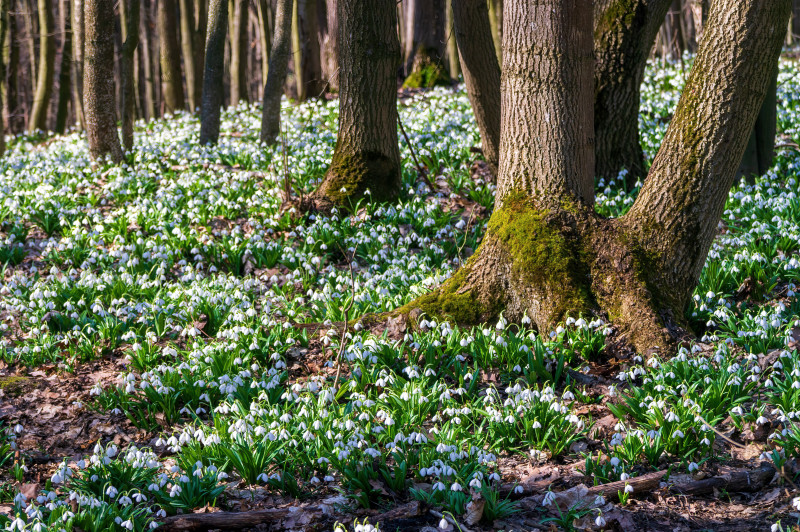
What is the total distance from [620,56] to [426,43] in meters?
7.86

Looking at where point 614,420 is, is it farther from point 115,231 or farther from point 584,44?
point 115,231

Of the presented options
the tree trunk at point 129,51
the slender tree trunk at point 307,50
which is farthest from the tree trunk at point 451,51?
the tree trunk at point 129,51

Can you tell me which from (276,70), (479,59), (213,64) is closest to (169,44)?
(213,64)

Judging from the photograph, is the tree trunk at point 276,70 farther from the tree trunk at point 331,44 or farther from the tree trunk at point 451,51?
the tree trunk at point 451,51

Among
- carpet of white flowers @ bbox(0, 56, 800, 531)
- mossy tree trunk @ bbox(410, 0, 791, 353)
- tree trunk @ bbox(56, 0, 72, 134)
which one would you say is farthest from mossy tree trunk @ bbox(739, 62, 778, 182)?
tree trunk @ bbox(56, 0, 72, 134)

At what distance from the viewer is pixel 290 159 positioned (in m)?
9.34

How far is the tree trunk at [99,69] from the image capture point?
28.7ft

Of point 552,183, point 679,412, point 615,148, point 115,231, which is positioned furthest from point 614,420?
point 115,231

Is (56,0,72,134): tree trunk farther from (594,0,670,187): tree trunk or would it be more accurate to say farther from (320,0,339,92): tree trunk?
(594,0,670,187): tree trunk

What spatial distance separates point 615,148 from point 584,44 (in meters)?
3.10

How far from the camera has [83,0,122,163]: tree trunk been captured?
8.74 m

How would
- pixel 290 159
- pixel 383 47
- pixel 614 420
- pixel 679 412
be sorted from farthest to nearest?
pixel 290 159
pixel 383 47
pixel 614 420
pixel 679 412

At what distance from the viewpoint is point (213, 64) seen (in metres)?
10.1

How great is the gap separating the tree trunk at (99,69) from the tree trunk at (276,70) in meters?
2.12
